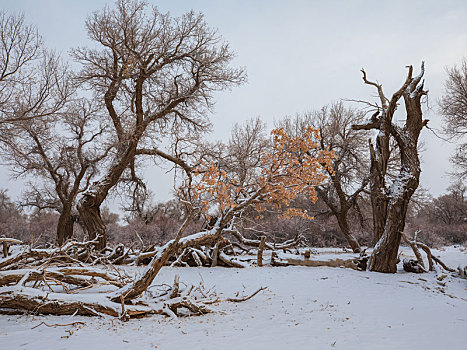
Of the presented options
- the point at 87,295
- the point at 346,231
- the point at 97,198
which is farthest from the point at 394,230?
the point at 97,198

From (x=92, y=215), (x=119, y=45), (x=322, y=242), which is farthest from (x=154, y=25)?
(x=322, y=242)

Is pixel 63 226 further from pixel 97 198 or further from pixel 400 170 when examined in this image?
pixel 400 170

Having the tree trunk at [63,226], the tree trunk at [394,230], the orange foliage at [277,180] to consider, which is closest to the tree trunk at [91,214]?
the tree trunk at [63,226]

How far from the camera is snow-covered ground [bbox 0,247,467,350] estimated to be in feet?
13.0

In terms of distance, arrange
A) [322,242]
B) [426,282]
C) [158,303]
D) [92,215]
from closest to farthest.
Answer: [158,303] < [426,282] < [92,215] < [322,242]

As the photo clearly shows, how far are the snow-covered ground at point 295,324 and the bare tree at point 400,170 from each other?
1.76m

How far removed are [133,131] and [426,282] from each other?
11063 mm

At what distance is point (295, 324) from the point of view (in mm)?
4895

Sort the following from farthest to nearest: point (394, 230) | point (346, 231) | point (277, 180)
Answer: point (346, 231) → point (394, 230) → point (277, 180)

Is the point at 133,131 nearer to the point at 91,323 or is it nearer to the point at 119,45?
the point at 119,45

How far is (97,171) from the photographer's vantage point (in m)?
18.1

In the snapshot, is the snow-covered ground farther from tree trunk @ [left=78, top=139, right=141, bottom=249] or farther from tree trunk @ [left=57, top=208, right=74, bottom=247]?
tree trunk @ [left=57, top=208, right=74, bottom=247]

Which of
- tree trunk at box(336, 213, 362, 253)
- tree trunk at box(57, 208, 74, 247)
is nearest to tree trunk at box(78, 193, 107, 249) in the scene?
tree trunk at box(57, 208, 74, 247)

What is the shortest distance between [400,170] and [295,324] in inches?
301
